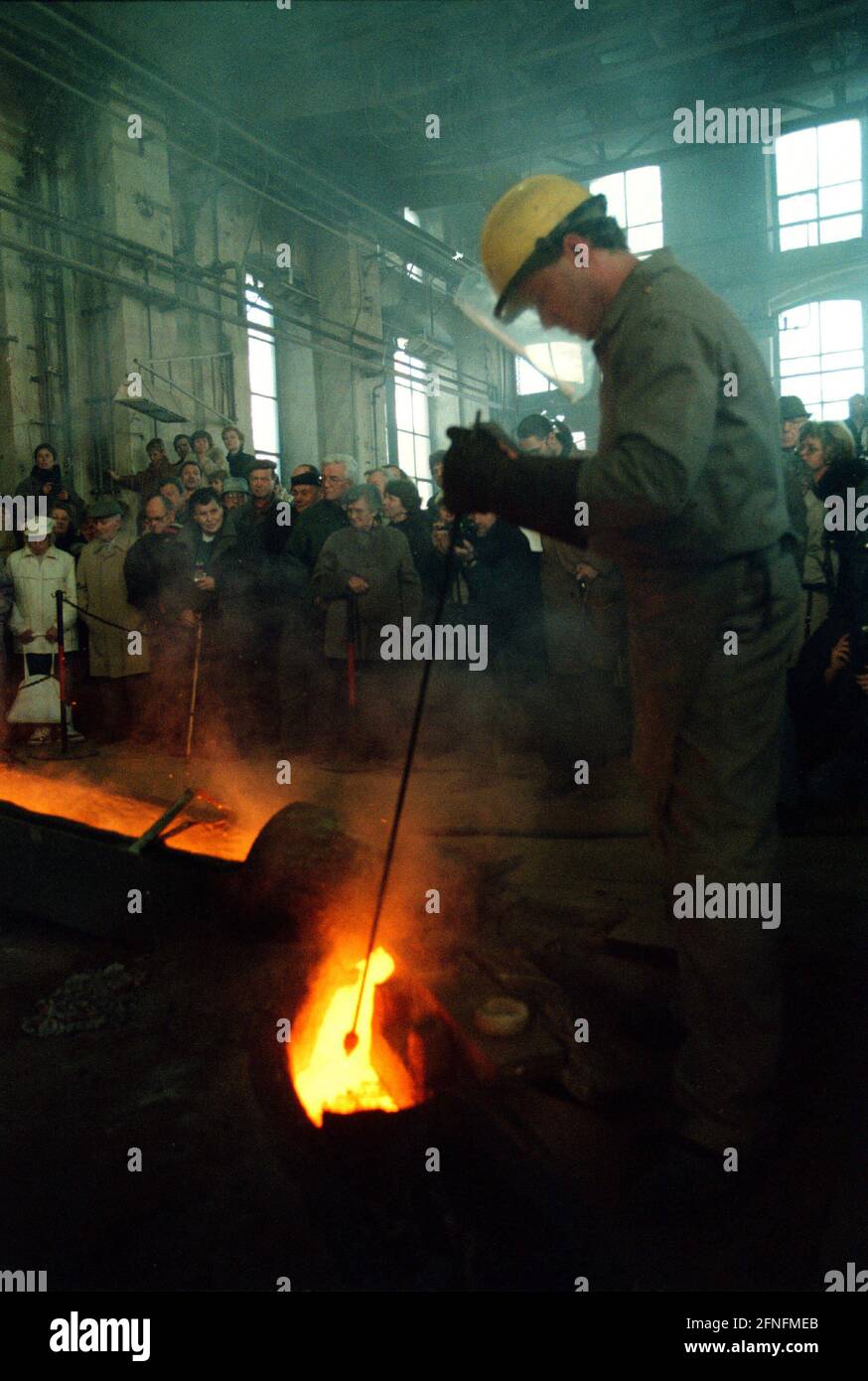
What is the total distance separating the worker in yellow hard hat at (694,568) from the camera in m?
2.31

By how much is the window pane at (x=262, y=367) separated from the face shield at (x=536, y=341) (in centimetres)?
1297

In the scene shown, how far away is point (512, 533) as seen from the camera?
6965mm

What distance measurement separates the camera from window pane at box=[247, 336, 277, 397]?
15320 mm

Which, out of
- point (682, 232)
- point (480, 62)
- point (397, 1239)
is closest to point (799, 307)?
point (682, 232)

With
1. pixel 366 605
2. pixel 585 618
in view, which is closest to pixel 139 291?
pixel 366 605

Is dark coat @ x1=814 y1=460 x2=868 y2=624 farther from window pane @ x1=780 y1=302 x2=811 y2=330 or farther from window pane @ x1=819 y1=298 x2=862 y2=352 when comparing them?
window pane @ x1=819 y1=298 x2=862 y2=352

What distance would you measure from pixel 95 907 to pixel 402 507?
4360 mm

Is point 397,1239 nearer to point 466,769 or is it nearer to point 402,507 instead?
point 466,769

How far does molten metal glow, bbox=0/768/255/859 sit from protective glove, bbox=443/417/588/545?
2.29m

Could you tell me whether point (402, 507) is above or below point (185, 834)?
above

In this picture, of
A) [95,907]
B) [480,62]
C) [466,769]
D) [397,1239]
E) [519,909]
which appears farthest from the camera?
[480,62]

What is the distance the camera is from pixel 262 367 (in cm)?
1565
